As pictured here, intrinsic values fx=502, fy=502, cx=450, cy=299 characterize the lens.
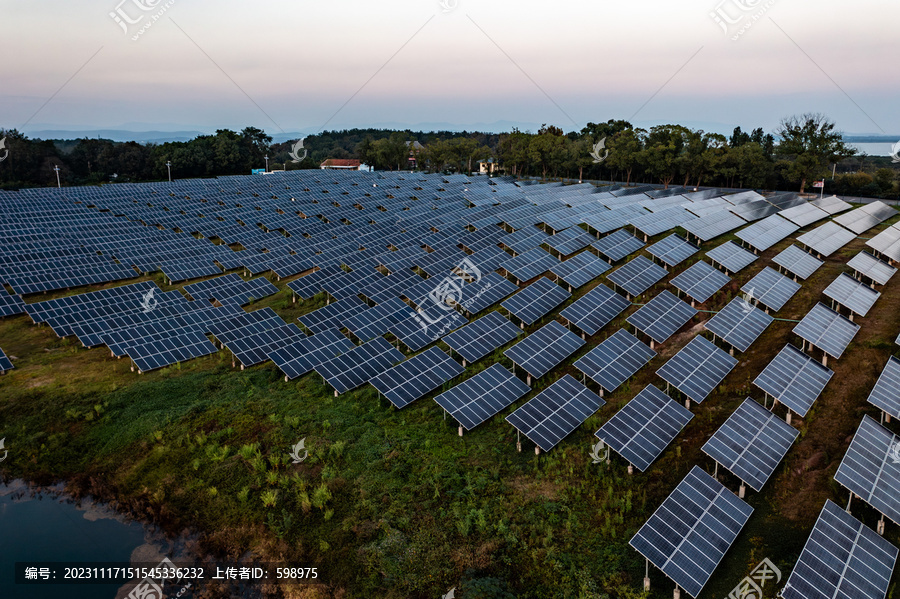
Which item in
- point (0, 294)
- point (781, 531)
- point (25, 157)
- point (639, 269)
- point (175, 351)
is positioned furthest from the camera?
point (25, 157)

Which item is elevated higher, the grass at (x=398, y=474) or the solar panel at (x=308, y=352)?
the solar panel at (x=308, y=352)

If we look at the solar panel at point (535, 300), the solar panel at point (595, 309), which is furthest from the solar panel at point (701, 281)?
the solar panel at point (535, 300)

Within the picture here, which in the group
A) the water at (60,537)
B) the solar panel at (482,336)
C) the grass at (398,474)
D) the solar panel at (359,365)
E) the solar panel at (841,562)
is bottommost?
the water at (60,537)

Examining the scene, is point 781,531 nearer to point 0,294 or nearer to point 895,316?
point 895,316

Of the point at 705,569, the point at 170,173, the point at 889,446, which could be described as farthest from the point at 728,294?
the point at 170,173

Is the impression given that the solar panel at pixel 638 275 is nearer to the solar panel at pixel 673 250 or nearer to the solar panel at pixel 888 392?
the solar panel at pixel 673 250

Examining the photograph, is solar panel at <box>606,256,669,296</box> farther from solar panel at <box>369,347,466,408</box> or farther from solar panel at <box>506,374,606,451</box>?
solar panel at <box>369,347,466,408</box>

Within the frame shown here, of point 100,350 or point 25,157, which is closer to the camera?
point 100,350
